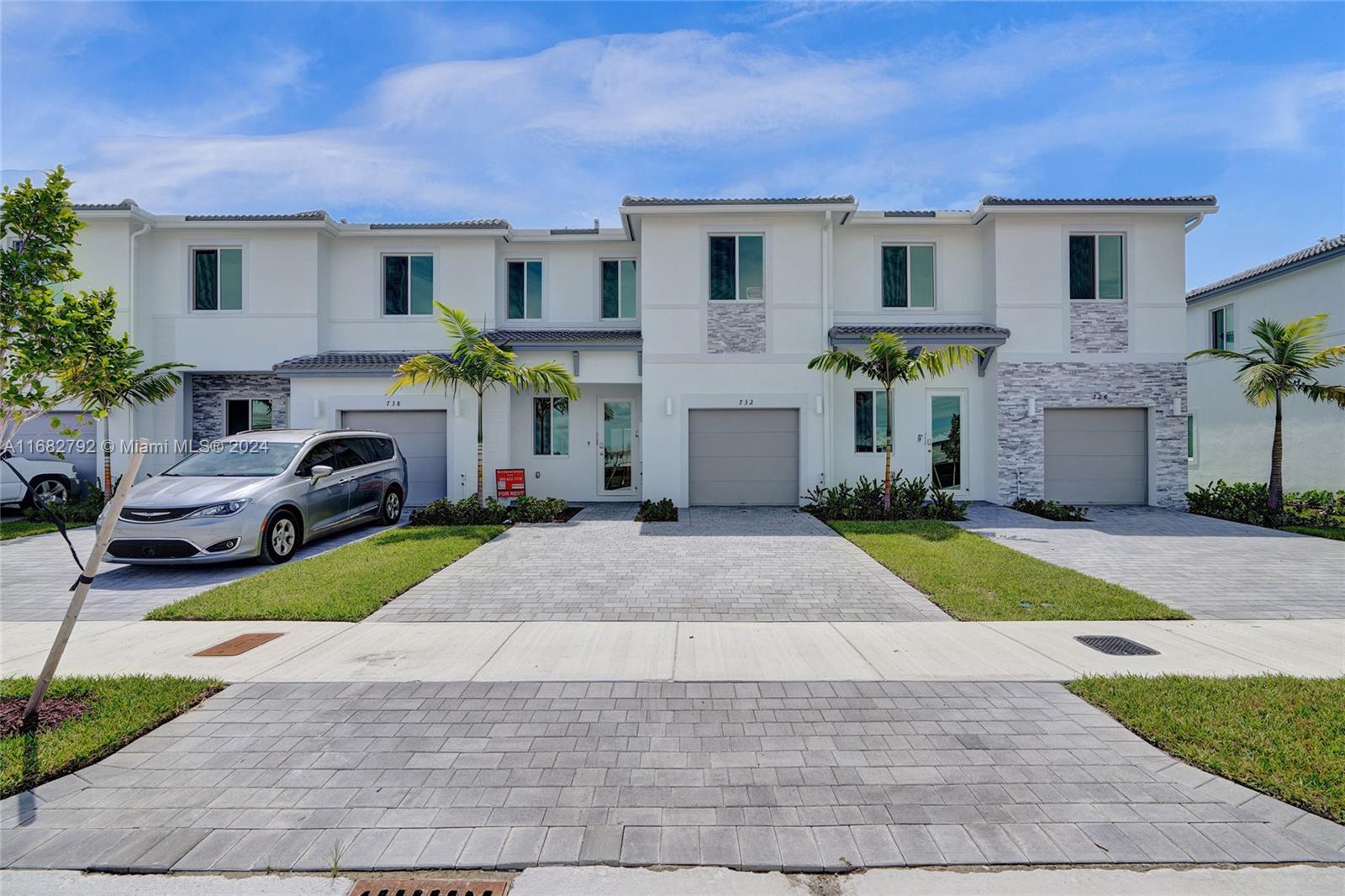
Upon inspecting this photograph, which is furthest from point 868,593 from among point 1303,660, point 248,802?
point 248,802

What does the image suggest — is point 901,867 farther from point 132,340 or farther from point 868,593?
point 132,340

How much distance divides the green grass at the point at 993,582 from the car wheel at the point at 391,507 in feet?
27.7

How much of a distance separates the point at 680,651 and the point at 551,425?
1087 centimetres

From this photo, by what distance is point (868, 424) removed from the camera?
14.8m

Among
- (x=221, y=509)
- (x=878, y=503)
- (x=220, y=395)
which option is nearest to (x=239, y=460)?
(x=221, y=509)

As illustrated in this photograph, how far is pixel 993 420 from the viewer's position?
14.4 meters

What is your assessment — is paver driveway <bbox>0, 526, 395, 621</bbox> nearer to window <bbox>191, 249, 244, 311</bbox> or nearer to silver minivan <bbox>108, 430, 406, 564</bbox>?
silver minivan <bbox>108, 430, 406, 564</bbox>

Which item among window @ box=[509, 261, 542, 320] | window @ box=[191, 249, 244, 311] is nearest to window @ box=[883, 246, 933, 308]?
window @ box=[509, 261, 542, 320]

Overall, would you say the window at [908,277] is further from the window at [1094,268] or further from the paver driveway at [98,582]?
the paver driveway at [98,582]

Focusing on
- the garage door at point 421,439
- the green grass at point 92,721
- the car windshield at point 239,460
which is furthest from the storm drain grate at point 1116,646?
the garage door at point 421,439

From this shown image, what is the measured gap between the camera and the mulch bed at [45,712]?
12.9ft

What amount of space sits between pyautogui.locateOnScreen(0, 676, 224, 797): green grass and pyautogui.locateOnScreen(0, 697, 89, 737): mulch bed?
0.05 m

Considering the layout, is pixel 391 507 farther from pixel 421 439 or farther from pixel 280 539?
pixel 280 539

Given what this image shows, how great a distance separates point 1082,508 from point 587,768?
1339cm
